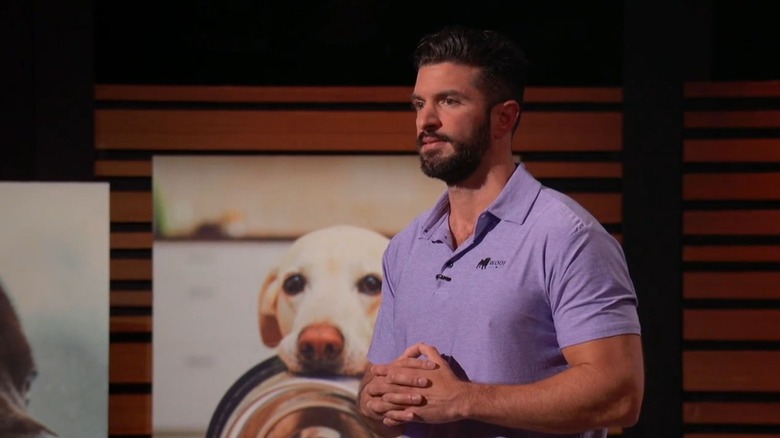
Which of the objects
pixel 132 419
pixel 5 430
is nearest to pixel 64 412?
pixel 5 430

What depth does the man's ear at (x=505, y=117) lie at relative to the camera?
2102 mm

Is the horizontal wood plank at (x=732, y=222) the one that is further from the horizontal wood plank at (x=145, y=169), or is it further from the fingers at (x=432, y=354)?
the fingers at (x=432, y=354)

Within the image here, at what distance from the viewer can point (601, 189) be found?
14.1 ft

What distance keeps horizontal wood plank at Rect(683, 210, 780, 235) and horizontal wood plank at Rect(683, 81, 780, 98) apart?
1.59 ft

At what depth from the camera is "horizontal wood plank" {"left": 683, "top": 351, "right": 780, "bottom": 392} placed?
4.26m

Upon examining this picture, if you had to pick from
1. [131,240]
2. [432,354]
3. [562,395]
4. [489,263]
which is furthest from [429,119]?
[131,240]

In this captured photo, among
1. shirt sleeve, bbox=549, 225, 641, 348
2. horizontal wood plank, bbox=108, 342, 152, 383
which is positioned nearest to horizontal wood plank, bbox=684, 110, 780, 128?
horizontal wood plank, bbox=108, 342, 152, 383

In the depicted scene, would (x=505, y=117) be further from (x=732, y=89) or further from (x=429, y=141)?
(x=732, y=89)

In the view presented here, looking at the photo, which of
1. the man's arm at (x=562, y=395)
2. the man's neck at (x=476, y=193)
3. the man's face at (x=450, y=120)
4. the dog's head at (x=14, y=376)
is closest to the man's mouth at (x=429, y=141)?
the man's face at (x=450, y=120)

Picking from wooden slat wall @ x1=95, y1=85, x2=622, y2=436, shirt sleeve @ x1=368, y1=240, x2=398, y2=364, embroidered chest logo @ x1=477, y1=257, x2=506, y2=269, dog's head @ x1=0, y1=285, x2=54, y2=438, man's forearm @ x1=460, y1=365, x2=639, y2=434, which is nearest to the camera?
man's forearm @ x1=460, y1=365, x2=639, y2=434

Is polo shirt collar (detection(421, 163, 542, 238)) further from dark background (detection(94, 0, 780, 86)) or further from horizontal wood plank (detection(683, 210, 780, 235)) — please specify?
horizontal wood plank (detection(683, 210, 780, 235))

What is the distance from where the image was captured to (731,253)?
4.32 metres

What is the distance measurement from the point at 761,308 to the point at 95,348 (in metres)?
2.70

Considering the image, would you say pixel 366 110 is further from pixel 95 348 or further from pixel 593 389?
pixel 593 389
